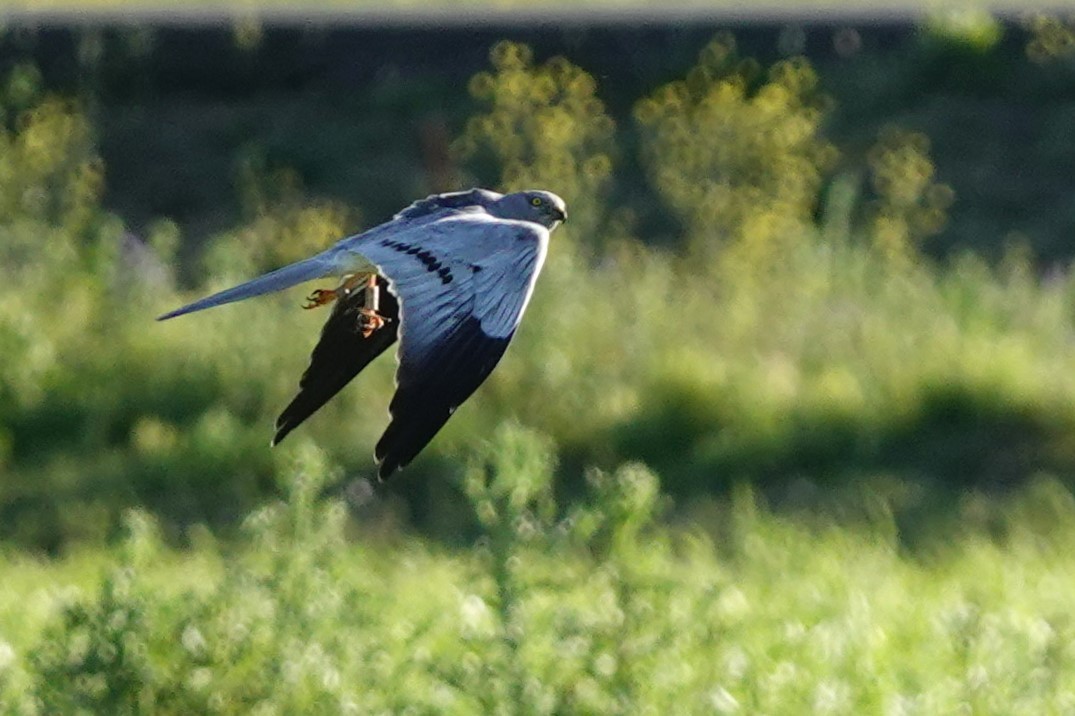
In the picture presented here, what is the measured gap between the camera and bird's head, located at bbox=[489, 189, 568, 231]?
394 centimetres

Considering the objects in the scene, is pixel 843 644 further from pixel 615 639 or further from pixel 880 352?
pixel 880 352

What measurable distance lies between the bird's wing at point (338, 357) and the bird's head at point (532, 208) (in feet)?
0.76

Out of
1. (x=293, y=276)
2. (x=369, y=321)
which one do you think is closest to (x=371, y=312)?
(x=369, y=321)

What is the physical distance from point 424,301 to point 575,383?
4.81m

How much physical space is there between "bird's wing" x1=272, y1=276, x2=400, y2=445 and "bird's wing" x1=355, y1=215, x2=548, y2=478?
0.22 m

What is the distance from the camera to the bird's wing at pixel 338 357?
3850 mm

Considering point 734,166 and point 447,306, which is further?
point 734,166

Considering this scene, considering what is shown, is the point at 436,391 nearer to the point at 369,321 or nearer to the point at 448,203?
the point at 369,321

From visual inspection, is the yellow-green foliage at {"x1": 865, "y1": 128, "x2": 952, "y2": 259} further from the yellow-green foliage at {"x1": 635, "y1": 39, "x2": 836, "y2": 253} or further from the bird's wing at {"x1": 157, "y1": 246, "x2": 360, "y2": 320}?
the bird's wing at {"x1": 157, "y1": 246, "x2": 360, "y2": 320}

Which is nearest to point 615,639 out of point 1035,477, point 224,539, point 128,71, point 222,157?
point 224,539

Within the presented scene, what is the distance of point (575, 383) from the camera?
27.3ft

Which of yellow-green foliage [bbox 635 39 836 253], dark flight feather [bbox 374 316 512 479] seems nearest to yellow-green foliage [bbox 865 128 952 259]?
yellow-green foliage [bbox 635 39 836 253]

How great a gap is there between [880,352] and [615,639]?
4.33 m

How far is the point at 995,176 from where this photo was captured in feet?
41.1
